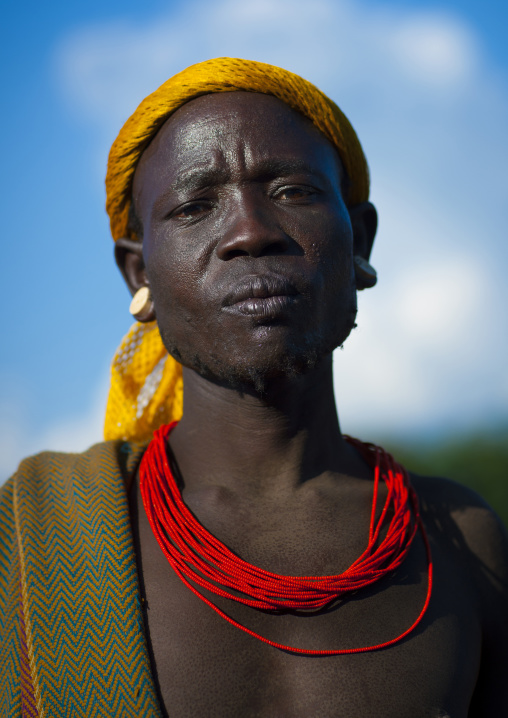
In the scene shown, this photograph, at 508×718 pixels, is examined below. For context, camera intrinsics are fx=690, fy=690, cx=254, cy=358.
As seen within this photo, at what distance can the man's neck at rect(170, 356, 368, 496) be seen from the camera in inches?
109

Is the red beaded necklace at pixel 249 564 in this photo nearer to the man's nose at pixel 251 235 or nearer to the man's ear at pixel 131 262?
the man's ear at pixel 131 262

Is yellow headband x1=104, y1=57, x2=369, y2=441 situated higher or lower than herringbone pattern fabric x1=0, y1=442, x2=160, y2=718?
higher

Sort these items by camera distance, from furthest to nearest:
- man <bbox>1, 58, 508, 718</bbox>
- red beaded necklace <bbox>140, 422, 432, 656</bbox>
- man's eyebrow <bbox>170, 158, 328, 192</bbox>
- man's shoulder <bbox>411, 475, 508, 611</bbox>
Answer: man's shoulder <bbox>411, 475, 508, 611</bbox>
man's eyebrow <bbox>170, 158, 328, 192</bbox>
red beaded necklace <bbox>140, 422, 432, 656</bbox>
man <bbox>1, 58, 508, 718</bbox>

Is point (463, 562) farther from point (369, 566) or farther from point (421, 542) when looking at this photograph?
point (369, 566)

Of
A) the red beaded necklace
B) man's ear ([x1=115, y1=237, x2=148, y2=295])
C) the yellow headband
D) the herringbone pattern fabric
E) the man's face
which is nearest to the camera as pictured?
the herringbone pattern fabric

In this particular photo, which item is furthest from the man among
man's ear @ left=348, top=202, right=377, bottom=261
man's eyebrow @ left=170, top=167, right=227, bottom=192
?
man's ear @ left=348, top=202, right=377, bottom=261

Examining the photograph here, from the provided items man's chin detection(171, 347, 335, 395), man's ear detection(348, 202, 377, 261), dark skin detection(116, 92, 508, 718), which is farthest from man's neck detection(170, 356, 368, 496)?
man's ear detection(348, 202, 377, 261)

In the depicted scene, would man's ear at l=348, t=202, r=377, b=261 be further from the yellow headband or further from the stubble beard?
the stubble beard

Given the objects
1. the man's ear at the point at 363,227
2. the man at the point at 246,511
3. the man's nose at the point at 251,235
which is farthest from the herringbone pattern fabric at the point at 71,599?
the man's ear at the point at 363,227

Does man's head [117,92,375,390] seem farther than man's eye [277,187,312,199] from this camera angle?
No

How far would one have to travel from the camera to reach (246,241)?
8.20 ft

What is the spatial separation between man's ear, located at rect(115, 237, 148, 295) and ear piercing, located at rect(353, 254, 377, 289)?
0.97 m

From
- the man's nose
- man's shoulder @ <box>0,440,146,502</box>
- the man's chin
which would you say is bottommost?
man's shoulder @ <box>0,440,146,502</box>

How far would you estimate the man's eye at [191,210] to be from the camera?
2725 mm
